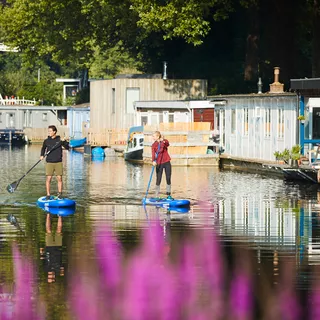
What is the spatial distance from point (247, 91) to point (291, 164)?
2970cm

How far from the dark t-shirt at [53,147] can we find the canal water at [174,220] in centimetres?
143

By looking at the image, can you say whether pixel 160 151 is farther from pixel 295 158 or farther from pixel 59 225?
pixel 295 158

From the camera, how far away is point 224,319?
13.9 meters

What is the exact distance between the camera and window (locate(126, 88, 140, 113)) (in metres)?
72.5

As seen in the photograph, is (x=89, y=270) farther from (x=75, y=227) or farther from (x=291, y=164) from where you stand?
(x=291, y=164)

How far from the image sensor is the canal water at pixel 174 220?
706 inches

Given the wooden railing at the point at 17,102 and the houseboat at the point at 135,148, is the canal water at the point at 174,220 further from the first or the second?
the wooden railing at the point at 17,102

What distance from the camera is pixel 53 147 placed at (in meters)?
29.3

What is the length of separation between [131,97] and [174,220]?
1861 inches

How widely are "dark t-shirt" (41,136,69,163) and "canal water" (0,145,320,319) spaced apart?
1429mm

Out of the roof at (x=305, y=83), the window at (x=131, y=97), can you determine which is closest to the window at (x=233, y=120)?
the roof at (x=305, y=83)

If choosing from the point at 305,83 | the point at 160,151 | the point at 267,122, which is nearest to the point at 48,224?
the point at 160,151

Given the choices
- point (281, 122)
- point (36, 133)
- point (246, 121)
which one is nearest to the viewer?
point (281, 122)

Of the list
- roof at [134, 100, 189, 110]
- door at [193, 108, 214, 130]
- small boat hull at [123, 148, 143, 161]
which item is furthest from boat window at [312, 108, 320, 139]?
roof at [134, 100, 189, 110]
